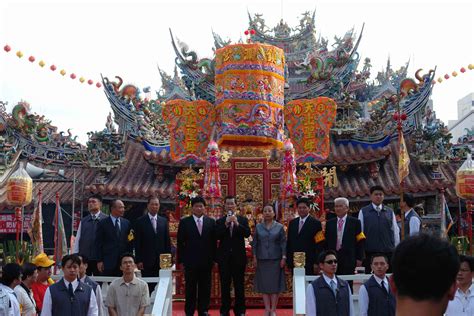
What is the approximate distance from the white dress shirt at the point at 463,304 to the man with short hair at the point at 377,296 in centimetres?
53

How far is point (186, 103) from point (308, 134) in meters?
2.09

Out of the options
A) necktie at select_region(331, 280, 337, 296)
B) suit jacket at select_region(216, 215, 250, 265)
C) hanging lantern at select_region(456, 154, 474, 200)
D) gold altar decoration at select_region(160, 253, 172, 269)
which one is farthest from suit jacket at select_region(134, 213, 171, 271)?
hanging lantern at select_region(456, 154, 474, 200)

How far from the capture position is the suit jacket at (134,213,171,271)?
723 centimetres

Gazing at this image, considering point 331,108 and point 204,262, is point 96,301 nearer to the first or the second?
point 204,262

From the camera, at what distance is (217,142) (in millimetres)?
11133

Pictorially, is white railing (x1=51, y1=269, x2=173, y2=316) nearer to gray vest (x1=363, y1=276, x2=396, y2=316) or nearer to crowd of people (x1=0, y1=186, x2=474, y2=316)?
crowd of people (x1=0, y1=186, x2=474, y2=316)

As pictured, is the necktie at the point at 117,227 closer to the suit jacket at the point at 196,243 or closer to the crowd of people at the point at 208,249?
the crowd of people at the point at 208,249


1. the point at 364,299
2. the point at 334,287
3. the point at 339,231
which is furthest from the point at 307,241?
the point at 364,299

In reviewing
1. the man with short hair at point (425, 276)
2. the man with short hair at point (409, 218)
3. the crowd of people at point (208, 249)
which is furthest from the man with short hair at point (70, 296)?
the man with short hair at point (425, 276)

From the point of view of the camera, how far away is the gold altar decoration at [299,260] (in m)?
6.77

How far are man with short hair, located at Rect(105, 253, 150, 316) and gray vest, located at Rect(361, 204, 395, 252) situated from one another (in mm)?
2535

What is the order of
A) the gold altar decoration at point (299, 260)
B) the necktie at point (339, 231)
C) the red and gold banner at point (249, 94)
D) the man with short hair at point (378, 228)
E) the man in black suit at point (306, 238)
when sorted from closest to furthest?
1. the gold altar decoration at point (299, 260)
2. the necktie at point (339, 231)
3. the man with short hair at point (378, 228)
4. the man in black suit at point (306, 238)
5. the red and gold banner at point (249, 94)

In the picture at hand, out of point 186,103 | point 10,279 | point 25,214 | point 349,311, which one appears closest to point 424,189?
point 186,103

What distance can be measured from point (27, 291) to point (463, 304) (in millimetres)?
3664
